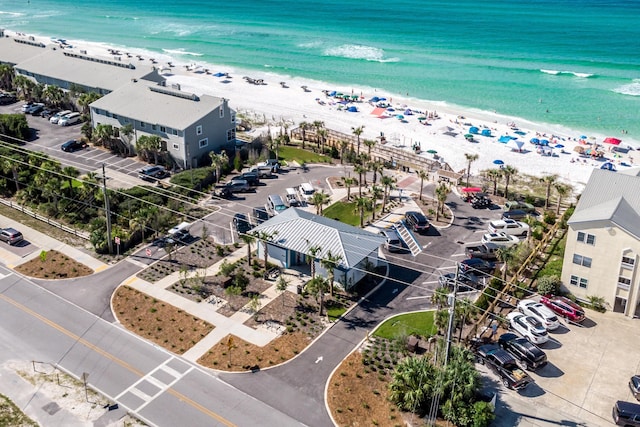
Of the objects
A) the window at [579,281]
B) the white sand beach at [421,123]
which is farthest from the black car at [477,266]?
the white sand beach at [421,123]

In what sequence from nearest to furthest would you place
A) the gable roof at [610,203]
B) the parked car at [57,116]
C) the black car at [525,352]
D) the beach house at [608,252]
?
the black car at [525,352] < the beach house at [608,252] < the gable roof at [610,203] < the parked car at [57,116]

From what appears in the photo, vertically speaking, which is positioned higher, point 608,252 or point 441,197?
point 608,252

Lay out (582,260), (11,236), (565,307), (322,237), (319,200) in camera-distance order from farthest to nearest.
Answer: (319,200) < (11,236) < (322,237) < (582,260) < (565,307)

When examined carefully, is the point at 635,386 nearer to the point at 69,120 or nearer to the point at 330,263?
the point at 330,263

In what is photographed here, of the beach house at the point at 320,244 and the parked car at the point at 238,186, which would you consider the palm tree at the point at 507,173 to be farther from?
the parked car at the point at 238,186

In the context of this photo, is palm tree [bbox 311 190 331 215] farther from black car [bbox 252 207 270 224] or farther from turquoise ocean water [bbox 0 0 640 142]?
turquoise ocean water [bbox 0 0 640 142]

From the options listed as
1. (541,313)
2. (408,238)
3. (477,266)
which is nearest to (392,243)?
(408,238)
